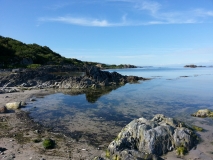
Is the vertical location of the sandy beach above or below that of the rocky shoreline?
below

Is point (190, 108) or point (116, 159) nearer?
point (116, 159)

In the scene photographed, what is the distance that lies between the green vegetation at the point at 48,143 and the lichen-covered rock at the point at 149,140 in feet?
14.5

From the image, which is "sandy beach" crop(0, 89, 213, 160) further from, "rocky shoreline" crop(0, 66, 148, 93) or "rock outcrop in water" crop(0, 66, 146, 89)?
"rock outcrop in water" crop(0, 66, 146, 89)

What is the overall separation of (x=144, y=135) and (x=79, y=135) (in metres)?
6.03

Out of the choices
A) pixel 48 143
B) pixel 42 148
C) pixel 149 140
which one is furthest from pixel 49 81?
pixel 149 140

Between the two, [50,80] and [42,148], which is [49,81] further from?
[42,148]

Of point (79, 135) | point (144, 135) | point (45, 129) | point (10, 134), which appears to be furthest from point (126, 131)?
point (10, 134)

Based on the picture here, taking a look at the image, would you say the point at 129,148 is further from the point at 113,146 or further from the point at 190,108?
the point at 190,108

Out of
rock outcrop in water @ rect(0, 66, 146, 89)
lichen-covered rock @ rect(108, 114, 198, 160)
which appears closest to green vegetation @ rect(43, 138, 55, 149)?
lichen-covered rock @ rect(108, 114, 198, 160)

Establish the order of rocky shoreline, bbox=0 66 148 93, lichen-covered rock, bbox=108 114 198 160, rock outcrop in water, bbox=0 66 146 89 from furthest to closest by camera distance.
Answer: rock outcrop in water, bbox=0 66 146 89
rocky shoreline, bbox=0 66 148 93
lichen-covered rock, bbox=108 114 198 160

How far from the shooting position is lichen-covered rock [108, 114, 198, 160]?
13.2 m

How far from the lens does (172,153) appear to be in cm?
1373

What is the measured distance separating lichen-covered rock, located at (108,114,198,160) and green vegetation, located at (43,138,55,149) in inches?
174

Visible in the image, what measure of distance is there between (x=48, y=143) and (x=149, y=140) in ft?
24.1
